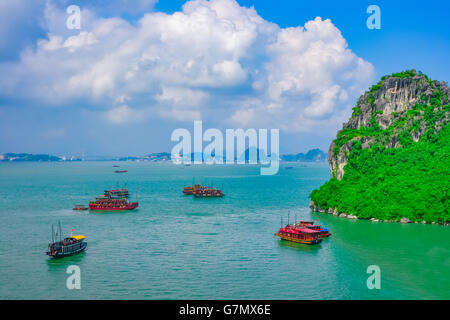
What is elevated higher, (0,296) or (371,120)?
(371,120)

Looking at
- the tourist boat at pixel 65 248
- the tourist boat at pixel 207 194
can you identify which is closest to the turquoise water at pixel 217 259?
the tourist boat at pixel 65 248

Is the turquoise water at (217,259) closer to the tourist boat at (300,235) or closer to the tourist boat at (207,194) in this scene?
the tourist boat at (300,235)

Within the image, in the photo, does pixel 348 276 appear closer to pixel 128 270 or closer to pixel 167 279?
pixel 167 279

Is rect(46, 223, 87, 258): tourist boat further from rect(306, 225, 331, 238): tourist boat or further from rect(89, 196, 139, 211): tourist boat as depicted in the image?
rect(89, 196, 139, 211): tourist boat

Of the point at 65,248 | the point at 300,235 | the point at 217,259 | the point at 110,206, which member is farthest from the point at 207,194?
the point at 65,248

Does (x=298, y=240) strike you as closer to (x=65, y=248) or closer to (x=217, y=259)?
(x=217, y=259)
